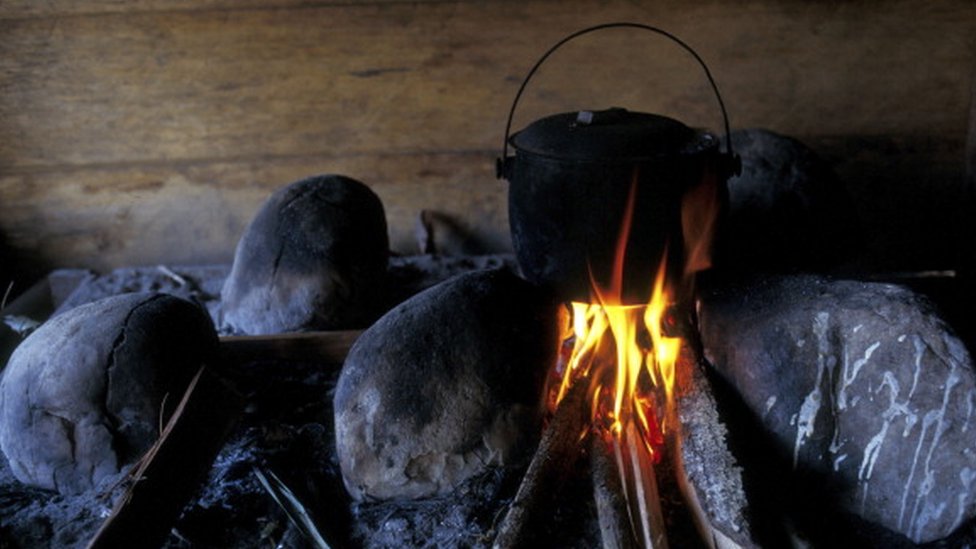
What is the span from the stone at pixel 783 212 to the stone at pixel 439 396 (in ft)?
3.22

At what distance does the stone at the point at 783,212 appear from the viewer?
109 inches

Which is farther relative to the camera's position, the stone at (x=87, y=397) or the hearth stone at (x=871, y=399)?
the stone at (x=87, y=397)

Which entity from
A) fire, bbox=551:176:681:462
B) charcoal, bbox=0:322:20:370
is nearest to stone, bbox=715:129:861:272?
fire, bbox=551:176:681:462

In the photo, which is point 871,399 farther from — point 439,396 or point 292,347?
point 292,347

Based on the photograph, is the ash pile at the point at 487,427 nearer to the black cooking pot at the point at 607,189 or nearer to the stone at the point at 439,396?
the stone at the point at 439,396

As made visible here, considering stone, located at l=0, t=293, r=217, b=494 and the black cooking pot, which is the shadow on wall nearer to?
stone, located at l=0, t=293, r=217, b=494

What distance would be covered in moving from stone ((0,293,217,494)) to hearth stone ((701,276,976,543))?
153 cm

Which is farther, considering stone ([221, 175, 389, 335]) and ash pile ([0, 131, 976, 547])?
stone ([221, 175, 389, 335])

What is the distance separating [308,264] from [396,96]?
0.80 metres

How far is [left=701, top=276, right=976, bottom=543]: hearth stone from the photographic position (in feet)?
5.95

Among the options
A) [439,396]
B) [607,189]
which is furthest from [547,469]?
[607,189]

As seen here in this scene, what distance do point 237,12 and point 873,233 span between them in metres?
2.60

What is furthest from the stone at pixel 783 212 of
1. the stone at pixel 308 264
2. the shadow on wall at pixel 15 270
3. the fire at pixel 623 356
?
the shadow on wall at pixel 15 270

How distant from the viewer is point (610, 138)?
2.05 m
